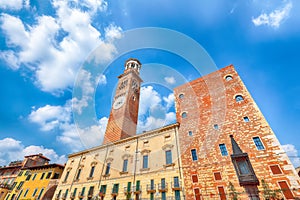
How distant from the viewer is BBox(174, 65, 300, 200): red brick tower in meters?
13.8

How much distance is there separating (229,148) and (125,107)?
22.3 meters

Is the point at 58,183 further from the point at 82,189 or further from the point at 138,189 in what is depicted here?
the point at 138,189

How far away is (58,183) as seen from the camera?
29047 mm

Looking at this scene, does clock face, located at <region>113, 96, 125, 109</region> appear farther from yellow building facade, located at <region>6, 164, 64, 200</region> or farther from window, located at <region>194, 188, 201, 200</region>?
window, located at <region>194, 188, 201, 200</region>

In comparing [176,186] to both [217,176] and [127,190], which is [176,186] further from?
[127,190]

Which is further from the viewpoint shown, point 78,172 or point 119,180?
point 78,172

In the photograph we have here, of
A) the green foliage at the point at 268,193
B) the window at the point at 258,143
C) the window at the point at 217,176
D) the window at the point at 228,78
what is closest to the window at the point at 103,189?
the window at the point at 217,176

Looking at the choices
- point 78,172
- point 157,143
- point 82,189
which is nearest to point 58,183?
point 78,172

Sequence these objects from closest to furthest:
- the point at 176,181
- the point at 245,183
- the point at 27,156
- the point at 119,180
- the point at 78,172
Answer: the point at 245,183, the point at 176,181, the point at 119,180, the point at 78,172, the point at 27,156

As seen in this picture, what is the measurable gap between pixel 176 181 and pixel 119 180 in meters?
8.56

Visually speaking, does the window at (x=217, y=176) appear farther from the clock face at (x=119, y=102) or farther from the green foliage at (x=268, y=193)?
the clock face at (x=119, y=102)

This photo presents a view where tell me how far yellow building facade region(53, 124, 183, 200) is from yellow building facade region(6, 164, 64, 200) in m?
3.09

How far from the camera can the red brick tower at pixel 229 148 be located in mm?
13805

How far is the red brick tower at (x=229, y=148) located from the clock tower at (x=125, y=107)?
41.2ft
